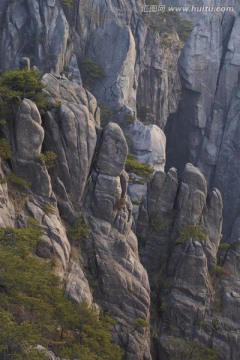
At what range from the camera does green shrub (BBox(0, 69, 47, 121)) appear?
89.5 ft

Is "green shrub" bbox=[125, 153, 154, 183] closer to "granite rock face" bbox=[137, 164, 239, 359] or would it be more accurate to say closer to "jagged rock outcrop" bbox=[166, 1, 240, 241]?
"granite rock face" bbox=[137, 164, 239, 359]

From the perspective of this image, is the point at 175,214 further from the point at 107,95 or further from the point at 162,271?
the point at 107,95

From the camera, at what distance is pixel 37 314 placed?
20734 mm

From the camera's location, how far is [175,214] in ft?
108

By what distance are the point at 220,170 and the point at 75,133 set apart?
30212mm

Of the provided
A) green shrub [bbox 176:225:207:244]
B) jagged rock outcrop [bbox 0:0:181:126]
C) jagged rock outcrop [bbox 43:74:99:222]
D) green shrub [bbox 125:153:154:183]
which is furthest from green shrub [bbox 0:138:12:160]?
jagged rock outcrop [bbox 0:0:181:126]

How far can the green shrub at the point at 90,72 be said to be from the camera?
52.4 m

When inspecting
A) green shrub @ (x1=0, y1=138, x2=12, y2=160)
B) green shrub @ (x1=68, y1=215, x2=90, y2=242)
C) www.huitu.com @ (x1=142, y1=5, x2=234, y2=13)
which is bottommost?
green shrub @ (x1=68, y1=215, x2=90, y2=242)

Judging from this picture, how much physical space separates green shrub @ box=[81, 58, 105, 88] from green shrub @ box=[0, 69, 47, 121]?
23865 mm

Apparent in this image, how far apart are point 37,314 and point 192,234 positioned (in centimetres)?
1307

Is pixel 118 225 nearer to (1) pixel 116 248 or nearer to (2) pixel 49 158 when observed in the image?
(1) pixel 116 248

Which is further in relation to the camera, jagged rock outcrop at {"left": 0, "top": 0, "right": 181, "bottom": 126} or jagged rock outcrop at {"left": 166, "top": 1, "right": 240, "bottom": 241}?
jagged rock outcrop at {"left": 166, "top": 1, "right": 240, "bottom": 241}

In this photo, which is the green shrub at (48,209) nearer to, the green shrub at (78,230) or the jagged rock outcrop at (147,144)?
the green shrub at (78,230)

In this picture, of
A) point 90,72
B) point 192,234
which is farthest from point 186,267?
point 90,72
